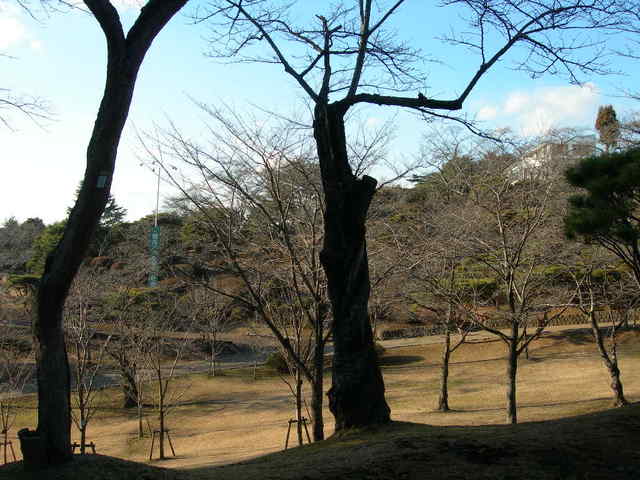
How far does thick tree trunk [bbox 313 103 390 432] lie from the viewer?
616 centimetres

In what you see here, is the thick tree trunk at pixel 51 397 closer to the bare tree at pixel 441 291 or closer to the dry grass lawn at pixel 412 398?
the dry grass lawn at pixel 412 398

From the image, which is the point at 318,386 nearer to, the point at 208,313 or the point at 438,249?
the point at 438,249

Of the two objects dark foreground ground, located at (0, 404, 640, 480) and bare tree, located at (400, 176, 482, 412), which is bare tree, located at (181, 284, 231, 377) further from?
dark foreground ground, located at (0, 404, 640, 480)

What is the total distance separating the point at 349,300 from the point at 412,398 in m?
16.8

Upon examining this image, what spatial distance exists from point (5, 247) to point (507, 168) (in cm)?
3123

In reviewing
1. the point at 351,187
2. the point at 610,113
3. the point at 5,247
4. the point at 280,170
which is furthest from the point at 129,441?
the point at 610,113

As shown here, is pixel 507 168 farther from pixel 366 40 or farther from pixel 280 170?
pixel 366 40

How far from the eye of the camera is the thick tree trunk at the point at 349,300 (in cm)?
616

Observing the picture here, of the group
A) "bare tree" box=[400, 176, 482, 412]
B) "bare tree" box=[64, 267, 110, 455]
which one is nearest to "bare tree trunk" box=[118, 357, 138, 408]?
"bare tree" box=[64, 267, 110, 455]

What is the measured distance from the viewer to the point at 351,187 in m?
6.34

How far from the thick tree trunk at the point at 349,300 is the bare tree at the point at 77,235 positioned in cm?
249

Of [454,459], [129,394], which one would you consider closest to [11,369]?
[129,394]

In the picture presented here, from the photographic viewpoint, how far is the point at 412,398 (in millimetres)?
22016

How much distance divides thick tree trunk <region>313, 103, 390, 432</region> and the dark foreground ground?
59cm
